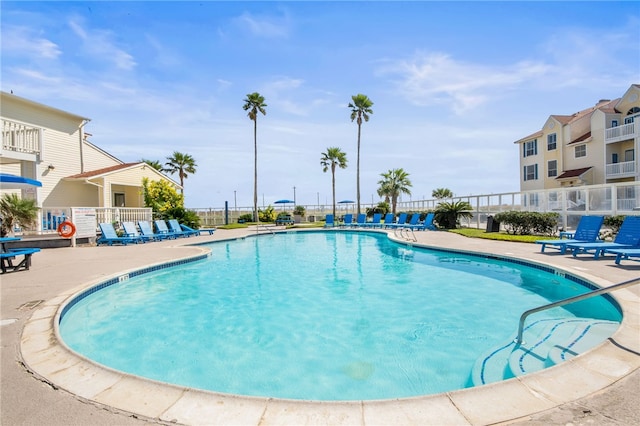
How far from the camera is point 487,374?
3.68m

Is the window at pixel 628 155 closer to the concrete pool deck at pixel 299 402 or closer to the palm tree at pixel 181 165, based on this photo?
the concrete pool deck at pixel 299 402

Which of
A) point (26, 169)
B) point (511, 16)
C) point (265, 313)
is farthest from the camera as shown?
point (26, 169)

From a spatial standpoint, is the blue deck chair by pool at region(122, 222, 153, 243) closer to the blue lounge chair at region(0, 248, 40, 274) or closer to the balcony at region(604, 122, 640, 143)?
the blue lounge chair at region(0, 248, 40, 274)

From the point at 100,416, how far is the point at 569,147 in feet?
111

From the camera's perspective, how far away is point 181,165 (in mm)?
34000

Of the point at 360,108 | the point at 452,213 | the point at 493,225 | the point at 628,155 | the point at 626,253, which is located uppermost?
the point at 360,108

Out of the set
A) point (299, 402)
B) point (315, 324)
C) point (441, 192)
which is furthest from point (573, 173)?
point (299, 402)

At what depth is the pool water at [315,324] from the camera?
3.83 meters

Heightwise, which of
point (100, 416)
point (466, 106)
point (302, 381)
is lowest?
point (302, 381)

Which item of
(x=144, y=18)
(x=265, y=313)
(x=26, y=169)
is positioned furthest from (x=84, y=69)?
(x=265, y=313)

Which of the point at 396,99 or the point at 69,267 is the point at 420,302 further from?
the point at 396,99

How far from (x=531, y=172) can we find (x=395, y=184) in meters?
12.3

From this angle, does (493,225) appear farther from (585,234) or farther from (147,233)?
(147,233)

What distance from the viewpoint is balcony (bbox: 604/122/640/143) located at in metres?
23.0
